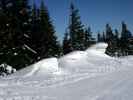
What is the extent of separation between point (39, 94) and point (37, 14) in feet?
109

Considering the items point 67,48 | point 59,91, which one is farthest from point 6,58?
point 67,48

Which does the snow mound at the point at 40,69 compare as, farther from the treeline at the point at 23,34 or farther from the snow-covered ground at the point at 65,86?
the treeline at the point at 23,34

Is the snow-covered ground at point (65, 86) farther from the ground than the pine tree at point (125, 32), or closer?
closer

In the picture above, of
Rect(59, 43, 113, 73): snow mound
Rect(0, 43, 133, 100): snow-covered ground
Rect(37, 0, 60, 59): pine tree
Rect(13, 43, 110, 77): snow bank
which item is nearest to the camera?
Rect(0, 43, 133, 100): snow-covered ground

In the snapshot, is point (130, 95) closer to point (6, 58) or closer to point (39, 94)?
point (39, 94)

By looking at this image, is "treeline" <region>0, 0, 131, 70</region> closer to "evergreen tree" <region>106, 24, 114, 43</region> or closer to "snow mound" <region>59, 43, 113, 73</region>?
"snow mound" <region>59, 43, 113, 73</region>

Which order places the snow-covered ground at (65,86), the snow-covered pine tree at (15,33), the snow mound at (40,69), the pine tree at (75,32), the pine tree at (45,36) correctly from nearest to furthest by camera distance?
the snow-covered ground at (65,86) → the snow mound at (40,69) → the snow-covered pine tree at (15,33) → the pine tree at (45,36) → the pine tree at (75,32)

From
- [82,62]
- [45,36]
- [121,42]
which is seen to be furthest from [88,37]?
[82,62]

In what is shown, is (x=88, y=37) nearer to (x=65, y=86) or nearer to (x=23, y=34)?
(x=23, y=34)

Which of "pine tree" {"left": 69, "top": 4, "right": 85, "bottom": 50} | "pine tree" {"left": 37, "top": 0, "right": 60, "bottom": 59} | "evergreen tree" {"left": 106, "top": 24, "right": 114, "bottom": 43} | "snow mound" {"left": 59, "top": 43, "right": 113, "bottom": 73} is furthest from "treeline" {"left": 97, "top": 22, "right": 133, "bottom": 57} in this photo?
"snow mound" {"left": 59, "top": 43, "right": 113, "bottom": 73}

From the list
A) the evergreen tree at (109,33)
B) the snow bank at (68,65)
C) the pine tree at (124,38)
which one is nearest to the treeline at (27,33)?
the snow bank at (68,65)

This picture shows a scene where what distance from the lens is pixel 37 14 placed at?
43531mm

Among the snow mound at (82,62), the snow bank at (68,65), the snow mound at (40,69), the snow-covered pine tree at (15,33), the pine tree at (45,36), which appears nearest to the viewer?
the snow mound at (40,69)

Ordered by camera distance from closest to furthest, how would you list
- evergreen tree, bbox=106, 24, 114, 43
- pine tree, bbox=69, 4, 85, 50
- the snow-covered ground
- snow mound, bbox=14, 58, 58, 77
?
the snow-covered ground < snow mound, bbox=14, 58, 58, 77 < pine tree, bbox=69, 4, 85, 50 < evergreen tree, bbox=106, 24, 114, 43
